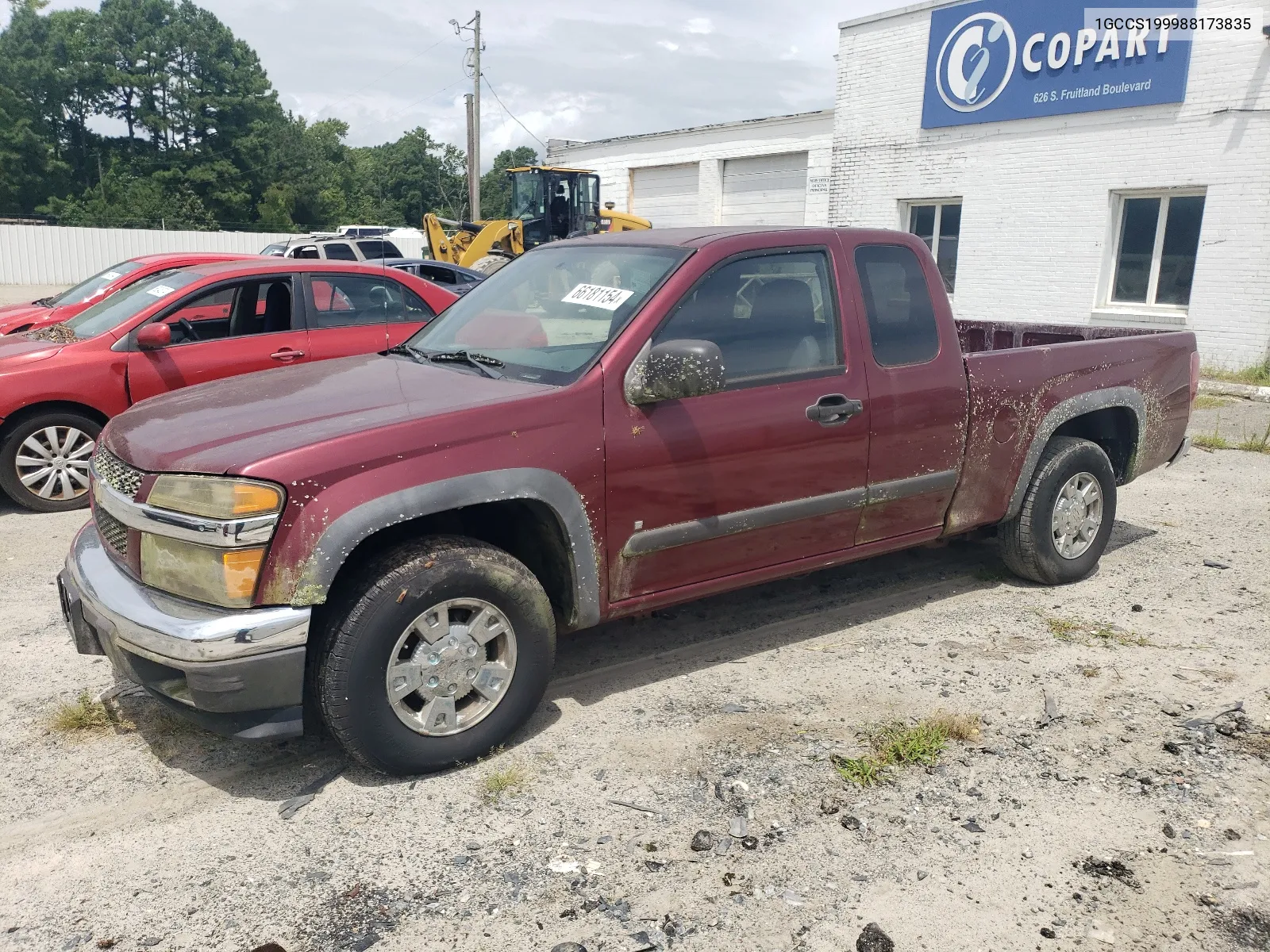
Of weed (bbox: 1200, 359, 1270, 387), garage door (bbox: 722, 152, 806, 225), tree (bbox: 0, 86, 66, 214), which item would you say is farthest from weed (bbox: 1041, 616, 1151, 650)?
tree (bbox: 0, 86, 66, 214)

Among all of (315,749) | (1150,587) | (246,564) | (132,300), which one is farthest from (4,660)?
(1150,587)

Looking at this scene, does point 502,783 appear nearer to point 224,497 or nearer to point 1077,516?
point 224,497

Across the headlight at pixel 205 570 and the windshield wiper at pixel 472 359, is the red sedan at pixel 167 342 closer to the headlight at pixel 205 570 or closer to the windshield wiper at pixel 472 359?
the windshield wiper at pixel 472 359

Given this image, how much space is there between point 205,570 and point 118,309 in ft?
17.0

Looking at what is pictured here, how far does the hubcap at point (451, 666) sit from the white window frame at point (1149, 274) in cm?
1340

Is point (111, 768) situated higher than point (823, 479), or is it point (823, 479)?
point (823, 479)

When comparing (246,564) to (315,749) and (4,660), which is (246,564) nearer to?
(315,749)

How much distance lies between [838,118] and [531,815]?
56.2 feet

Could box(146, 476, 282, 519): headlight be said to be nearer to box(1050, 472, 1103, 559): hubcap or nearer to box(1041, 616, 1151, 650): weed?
box(1041, 616, 1151, 650): weed

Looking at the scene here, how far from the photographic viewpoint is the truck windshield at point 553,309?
3.84 metres

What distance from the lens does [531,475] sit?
3.48 m

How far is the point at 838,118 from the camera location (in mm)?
18109

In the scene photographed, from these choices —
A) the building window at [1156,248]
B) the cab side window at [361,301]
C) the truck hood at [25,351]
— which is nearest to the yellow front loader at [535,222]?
the building window at [1156,248]

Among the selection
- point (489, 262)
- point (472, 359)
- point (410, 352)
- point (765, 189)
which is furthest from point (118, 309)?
point (765, 189)
